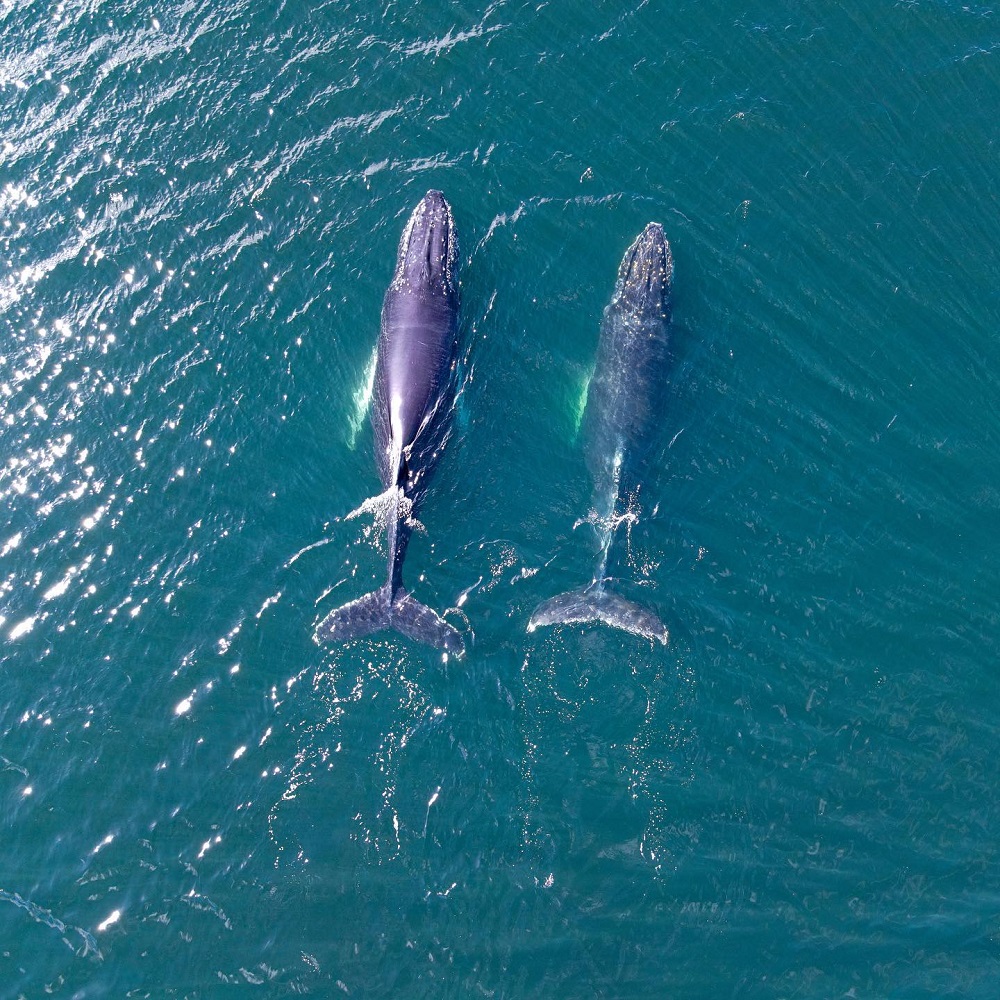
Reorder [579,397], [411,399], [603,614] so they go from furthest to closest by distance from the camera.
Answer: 1. [579,397]
2. [411,399]
3. [603,614]

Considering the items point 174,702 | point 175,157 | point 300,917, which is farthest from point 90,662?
point 175,157

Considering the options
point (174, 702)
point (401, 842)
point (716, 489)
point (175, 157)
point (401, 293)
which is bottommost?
point (401, 842)

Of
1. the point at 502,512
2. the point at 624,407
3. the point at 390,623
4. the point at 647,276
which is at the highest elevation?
the point at 647,276

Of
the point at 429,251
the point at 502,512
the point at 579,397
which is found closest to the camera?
the point at 502,512

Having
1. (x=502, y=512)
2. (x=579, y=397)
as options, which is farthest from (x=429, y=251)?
(x=502, y=512)

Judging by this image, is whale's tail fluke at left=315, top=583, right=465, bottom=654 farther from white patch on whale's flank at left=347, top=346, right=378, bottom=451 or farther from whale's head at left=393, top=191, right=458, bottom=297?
whale's head at left=393, top=191, right=458, bottom=297

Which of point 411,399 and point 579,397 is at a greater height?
point 579,397

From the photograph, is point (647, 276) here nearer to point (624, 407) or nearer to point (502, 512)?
point (624, 407)

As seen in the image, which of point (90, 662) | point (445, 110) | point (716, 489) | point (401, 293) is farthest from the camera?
point (445, 110)

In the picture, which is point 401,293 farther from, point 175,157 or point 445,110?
point 175,157
